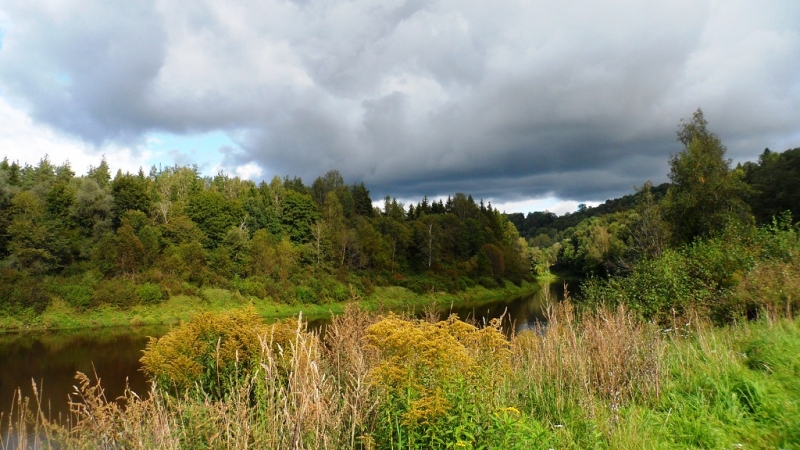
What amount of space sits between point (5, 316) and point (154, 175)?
56539 mm

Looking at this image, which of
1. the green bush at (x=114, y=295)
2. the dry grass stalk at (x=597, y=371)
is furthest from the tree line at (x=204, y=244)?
the dry grass stalk at (x=597, y=371)

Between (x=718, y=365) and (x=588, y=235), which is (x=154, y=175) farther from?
(x=718, y=365)

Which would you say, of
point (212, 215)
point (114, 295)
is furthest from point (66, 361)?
point (212, 215)

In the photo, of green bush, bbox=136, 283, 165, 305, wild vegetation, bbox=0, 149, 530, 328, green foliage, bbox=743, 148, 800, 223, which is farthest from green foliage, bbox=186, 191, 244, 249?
green foliage, bbox=743, 148, 800, 223

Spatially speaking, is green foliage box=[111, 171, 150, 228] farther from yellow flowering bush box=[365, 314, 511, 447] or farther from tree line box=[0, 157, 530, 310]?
yellow flowering bush box=[365, 314, 511, 447]

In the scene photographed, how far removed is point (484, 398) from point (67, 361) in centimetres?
2860

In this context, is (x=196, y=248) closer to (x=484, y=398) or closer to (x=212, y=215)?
(x=212, y=215)

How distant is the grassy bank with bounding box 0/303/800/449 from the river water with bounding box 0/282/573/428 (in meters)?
9.34

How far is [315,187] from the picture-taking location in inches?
3174

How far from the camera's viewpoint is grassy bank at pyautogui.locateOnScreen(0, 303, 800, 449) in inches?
138

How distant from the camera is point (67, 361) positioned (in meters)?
25.0

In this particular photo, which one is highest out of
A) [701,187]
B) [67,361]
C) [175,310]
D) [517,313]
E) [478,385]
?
[701,187]

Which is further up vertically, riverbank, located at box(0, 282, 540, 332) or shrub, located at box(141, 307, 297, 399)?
shrub, located at box(141, 307, 297, 399)

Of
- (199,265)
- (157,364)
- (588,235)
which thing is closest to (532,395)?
(157,364)
